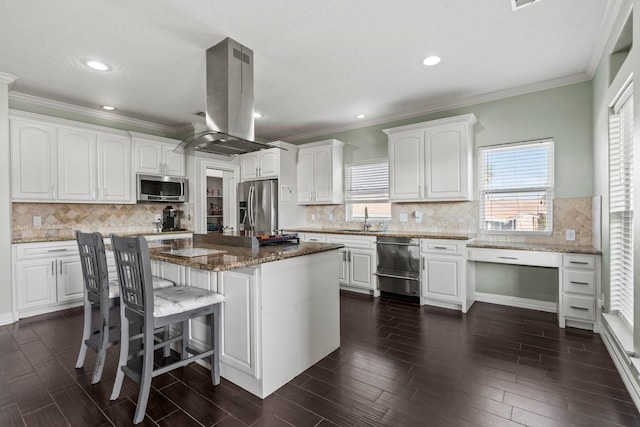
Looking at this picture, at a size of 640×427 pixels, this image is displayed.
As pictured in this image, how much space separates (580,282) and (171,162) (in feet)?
18.4

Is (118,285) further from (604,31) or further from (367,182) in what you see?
(604,31)

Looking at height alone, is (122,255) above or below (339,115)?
below

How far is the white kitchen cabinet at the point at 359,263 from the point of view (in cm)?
441

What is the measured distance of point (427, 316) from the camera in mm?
3617

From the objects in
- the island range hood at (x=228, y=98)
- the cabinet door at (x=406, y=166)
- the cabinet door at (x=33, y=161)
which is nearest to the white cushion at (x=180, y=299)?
the island range hood at (x=228, y=98)

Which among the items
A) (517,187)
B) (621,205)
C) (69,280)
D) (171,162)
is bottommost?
(69,280)

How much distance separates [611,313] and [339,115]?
3955mm

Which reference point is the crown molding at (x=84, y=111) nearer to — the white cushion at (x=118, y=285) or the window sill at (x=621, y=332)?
the white cushion at (x=118, y=285)

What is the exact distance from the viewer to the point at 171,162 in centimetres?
517

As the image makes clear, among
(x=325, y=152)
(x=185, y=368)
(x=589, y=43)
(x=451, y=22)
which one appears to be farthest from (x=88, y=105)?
(x=589, y=43)

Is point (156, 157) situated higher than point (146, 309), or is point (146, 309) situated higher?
point (156, 157)

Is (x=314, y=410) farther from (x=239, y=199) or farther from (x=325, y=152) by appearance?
(x=239, y=199)

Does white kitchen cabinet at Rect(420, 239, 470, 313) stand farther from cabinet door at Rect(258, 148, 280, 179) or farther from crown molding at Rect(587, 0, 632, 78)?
cabinet door at Rect(258, 148, 280, 179)

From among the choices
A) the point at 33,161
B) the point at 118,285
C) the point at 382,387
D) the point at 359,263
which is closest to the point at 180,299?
the point at 118,285
